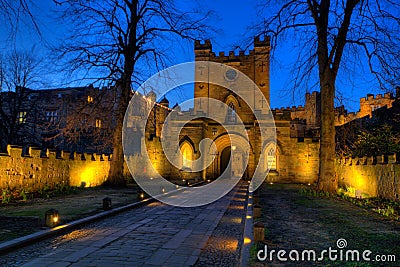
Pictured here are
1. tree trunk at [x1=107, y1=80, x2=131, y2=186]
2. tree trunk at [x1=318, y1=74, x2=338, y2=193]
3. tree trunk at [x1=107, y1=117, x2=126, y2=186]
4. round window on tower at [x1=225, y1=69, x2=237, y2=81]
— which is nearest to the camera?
tree trunk at [x1=318, y1=74, x2=338, y2=193]

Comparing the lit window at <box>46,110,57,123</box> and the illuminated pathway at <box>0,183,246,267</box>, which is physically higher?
the lit window at <box>46,110,57,123</box>

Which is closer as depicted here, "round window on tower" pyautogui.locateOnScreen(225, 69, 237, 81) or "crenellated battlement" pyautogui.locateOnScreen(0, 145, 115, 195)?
"crenellated battlement" pyautogui.locateOnScreen(0, 145, 115, 195)

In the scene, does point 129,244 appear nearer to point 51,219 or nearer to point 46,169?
point 51,219

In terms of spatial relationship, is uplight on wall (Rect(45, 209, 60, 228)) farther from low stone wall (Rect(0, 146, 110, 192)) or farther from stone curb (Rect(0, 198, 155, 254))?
low stone wall (Rect(0, 146, 110, 192))

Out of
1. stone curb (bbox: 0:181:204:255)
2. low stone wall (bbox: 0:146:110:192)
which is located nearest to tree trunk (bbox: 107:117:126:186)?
low stone wall (bbox: 0:146:110:192)

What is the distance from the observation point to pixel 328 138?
14508mm

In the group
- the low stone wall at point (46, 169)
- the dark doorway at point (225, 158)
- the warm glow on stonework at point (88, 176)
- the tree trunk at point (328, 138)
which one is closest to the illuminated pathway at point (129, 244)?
the low stone wall at point (46, 169)

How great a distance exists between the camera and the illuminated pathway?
205 inches

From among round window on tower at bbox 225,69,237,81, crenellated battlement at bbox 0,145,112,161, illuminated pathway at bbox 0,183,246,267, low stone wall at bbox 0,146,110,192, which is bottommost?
illuminated pathway at bbox 0,183,246,267

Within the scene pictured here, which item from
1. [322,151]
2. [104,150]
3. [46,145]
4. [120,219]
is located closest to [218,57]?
[104,150]

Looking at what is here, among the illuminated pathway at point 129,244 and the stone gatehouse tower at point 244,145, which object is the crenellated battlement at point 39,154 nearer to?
the illuminated pathway at point 129,244

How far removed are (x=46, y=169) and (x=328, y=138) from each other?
13867mm

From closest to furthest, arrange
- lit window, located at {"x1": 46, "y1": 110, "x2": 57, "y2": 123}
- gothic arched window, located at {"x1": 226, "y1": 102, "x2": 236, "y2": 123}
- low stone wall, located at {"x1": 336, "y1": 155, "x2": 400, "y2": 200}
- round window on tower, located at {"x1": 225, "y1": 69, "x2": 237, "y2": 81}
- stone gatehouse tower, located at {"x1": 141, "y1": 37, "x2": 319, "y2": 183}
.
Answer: low stone wall, located at {"x1": 336, "y1": 155, "x2": 400, "y2": 200} → stone gatehouse tower, located at {"x1": 141, "y1": 37, "x2": 319, "y2": 183} → gothic arched window, located at {"x1": 226, "y1": 102, "x2": 236, "y2": 123} → lit window, located at {"x1": 46, "y1": 110, "x2": 57, "y2": 123} → round window on tower, located at {"x1": 225, "y1": 69, "x2": 237, "y2": 81}

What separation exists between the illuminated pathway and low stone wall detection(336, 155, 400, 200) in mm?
6160
